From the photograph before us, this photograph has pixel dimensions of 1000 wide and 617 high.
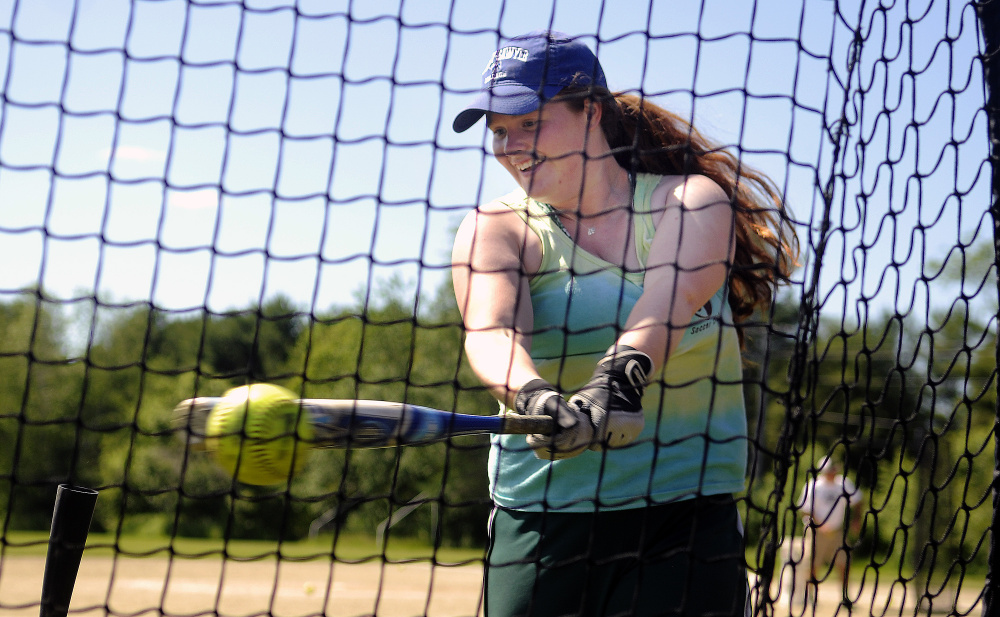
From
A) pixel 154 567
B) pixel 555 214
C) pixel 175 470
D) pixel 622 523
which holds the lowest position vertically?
pixel 175 470

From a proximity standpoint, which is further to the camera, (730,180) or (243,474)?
(730,180)

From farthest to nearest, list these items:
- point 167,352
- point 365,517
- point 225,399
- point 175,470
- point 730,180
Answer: point 167,352
point 175,470
point 365,517
point 730,180
point 225,399

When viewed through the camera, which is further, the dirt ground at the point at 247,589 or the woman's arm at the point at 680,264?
the dirt ground at the point at 247,589

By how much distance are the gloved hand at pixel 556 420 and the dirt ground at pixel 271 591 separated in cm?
506

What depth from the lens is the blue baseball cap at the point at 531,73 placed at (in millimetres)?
1938

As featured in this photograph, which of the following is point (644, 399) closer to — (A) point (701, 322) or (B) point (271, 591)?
(A) point (701, 322)

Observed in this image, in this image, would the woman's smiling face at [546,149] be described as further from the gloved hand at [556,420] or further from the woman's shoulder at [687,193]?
the gloved hand at [556,420]

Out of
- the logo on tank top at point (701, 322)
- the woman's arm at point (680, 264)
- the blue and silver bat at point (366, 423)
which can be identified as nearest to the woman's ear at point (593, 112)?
the woman's arm at point (680, 264)

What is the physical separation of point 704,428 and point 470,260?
577mm

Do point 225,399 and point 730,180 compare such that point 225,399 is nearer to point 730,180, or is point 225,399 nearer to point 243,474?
point 243,474

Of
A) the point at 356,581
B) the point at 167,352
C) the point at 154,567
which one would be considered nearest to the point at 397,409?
the point at 356,581

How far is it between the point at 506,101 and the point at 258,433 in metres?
0.83

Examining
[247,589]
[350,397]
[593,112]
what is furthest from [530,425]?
[350,397]

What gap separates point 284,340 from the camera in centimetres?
3288
